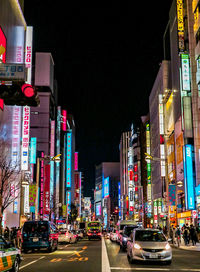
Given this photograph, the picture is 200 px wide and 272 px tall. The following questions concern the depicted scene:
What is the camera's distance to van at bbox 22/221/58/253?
2441 cm

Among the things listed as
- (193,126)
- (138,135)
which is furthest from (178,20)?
(138,135)

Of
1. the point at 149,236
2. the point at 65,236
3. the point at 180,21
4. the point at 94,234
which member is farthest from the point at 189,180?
the point at 149,236

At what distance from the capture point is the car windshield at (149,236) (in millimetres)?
16859

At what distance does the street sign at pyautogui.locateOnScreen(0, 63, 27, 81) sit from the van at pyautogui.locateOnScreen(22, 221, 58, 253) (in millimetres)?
16089

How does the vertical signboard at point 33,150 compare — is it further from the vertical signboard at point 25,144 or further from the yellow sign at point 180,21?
the yellow sign at point 180,21

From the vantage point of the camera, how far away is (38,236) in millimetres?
24500

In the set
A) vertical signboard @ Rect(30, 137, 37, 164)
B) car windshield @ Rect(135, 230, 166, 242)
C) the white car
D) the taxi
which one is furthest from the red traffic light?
vertical signboard @ Rect(30, 137, 37, 164)

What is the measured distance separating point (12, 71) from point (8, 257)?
18.7 feet

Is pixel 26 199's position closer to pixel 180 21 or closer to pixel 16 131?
pixel 16 131

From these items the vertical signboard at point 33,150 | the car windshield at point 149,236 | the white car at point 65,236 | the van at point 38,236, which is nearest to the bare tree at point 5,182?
the van at point 38,236

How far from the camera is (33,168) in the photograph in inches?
2734

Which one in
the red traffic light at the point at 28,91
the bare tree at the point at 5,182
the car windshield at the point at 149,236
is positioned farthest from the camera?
the bare tree at the point at 5,182

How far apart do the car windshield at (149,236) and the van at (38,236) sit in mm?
8897

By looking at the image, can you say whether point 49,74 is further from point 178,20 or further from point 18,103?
point 18,103
